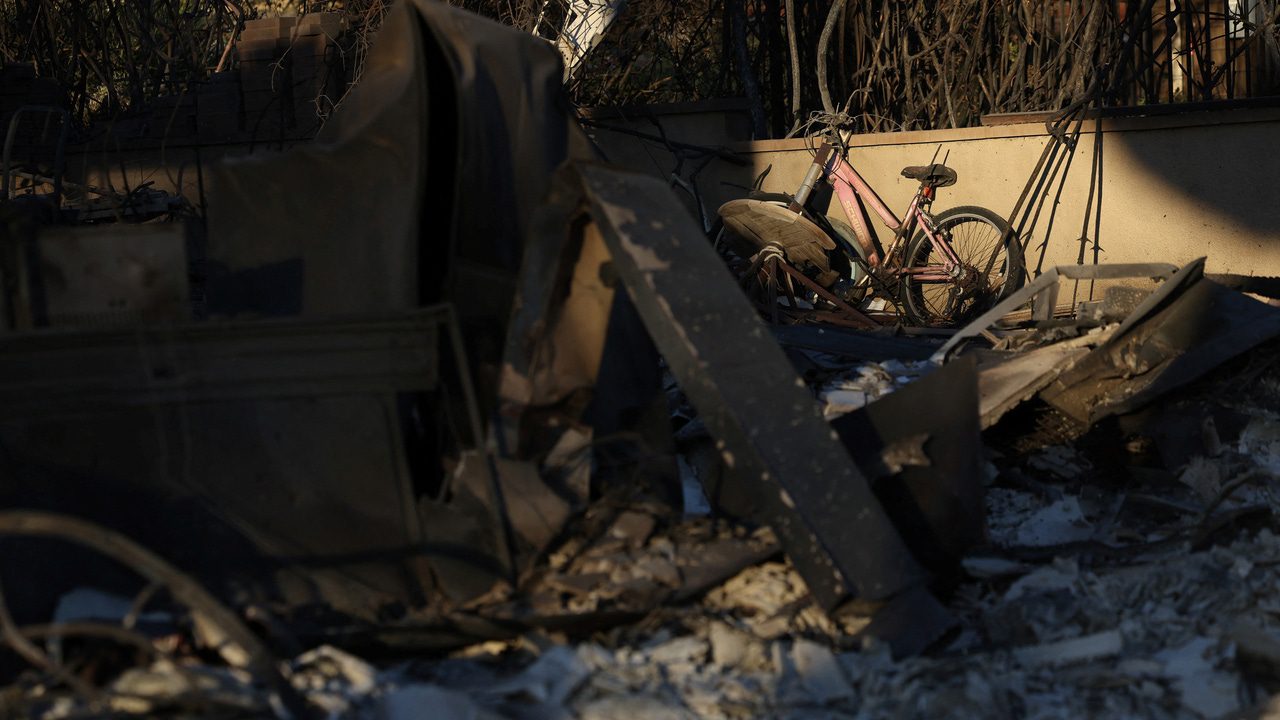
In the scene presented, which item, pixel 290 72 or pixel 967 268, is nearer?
pixel 967 268

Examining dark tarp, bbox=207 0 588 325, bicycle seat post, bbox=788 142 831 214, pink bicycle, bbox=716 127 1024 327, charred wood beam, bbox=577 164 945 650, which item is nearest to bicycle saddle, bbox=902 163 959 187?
pink bicycle, bbox=716 127 1024 327

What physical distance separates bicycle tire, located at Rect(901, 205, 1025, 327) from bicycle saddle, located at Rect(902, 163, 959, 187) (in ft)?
0.75

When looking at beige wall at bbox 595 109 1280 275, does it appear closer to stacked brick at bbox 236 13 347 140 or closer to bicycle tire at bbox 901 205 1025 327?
bicycle tire at bbox 901 205 1025 327

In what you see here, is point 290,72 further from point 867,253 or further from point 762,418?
point 762,418

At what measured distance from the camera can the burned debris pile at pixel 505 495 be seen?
117 inches

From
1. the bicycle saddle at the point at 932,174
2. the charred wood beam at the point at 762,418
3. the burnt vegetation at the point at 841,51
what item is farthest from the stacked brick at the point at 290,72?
the charred wood beam at the point at 762,418

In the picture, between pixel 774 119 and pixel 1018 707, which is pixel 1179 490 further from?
pixel 774 119

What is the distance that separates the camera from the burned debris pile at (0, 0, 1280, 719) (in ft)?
9.72

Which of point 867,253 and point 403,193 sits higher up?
point 403,193

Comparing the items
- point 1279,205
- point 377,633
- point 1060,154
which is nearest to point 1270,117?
point 1279,205

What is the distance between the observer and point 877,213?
8117 mm

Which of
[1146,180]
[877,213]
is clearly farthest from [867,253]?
[1146,180]

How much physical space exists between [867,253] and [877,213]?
352 mm

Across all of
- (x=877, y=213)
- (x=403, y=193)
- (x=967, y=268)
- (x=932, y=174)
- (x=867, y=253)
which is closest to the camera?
(x=403, y=193)
